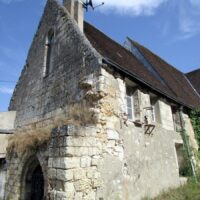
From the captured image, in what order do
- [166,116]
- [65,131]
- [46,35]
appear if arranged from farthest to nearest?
[46,35], [166,116], [65,131]

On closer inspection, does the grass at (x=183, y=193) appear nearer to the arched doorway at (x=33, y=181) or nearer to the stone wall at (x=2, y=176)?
the arched doorway at (x=33, y=181)

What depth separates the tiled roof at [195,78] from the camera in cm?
1515

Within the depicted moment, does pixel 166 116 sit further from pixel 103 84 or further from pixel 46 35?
pixel 46 35

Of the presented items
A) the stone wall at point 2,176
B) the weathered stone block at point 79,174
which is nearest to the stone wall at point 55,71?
the stone wall at point 2,176

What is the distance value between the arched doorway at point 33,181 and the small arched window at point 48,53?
3420 mm

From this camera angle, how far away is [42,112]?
8.08 metres

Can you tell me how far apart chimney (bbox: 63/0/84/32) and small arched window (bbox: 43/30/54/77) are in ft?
4.26

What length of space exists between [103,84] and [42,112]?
3.08 metres

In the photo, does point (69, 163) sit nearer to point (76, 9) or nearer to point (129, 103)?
point (129, 103)

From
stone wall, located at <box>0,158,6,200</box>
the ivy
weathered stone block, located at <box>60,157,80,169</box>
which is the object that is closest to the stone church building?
weathered stone block, located at <box>60,157,80,169</box>

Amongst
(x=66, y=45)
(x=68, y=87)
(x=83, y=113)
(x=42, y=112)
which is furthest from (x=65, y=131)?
(x=66, y=45)

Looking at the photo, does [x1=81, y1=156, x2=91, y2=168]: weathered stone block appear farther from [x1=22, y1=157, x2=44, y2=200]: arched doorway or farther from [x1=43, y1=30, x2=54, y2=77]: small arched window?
[x1=43, y1=30, x2=54, y2=77]: small arched window

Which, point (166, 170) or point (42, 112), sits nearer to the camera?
point (166, 170)

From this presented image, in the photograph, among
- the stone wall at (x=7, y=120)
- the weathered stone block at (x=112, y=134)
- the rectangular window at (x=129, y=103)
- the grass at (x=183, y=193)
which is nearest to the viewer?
the weathered stone block at (x=112, y=134)
